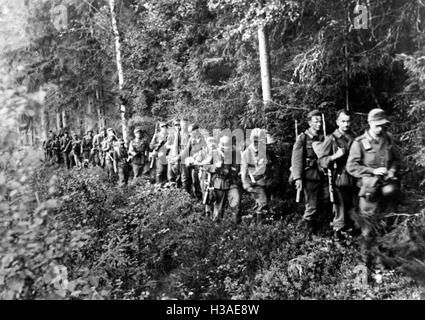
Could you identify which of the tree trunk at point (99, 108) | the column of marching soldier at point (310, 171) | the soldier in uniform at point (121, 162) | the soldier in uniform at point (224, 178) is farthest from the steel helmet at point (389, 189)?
the tree trunk at point (99, 108)

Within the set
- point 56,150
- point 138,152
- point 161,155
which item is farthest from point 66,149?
point 161,155

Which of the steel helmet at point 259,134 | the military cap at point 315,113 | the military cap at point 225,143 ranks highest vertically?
the military cap at point 315,113

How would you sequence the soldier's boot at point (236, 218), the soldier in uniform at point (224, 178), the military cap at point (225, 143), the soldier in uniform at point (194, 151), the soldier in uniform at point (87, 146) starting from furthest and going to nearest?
the soldier in uniform at point (87, 146) < the soldier in uniform at point (194, 151) < the military cap at point (225, 143) < the soldier in uniform at point (224, 178) < the soldier's boot at point (236, 218)

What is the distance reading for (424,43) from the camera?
6852 mm

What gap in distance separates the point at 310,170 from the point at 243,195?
272 cm

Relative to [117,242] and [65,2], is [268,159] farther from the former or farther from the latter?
[65,2]

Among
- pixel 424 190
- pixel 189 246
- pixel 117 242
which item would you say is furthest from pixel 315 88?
pixel 117 242

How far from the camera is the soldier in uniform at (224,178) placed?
856cm

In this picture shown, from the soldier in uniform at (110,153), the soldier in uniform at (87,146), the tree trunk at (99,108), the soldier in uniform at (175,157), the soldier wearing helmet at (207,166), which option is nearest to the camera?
the soldier wearing helmet at (207,166)

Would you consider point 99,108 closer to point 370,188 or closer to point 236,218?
point 236,218

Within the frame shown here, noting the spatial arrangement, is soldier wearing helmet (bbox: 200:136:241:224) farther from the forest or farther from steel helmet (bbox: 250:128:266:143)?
steel helmet (bbox: 250:128:266:143)

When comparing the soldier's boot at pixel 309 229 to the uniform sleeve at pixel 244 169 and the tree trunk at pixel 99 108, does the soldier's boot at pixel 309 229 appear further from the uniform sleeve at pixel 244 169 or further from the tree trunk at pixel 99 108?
the tree trunk at pixel 99 108

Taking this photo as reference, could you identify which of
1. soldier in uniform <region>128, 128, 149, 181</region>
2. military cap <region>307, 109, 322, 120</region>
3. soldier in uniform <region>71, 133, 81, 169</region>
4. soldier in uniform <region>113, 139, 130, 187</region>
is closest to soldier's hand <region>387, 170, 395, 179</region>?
military cap <region>307, 109, 322, 120</region>

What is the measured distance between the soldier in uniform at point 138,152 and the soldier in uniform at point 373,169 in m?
8.15
